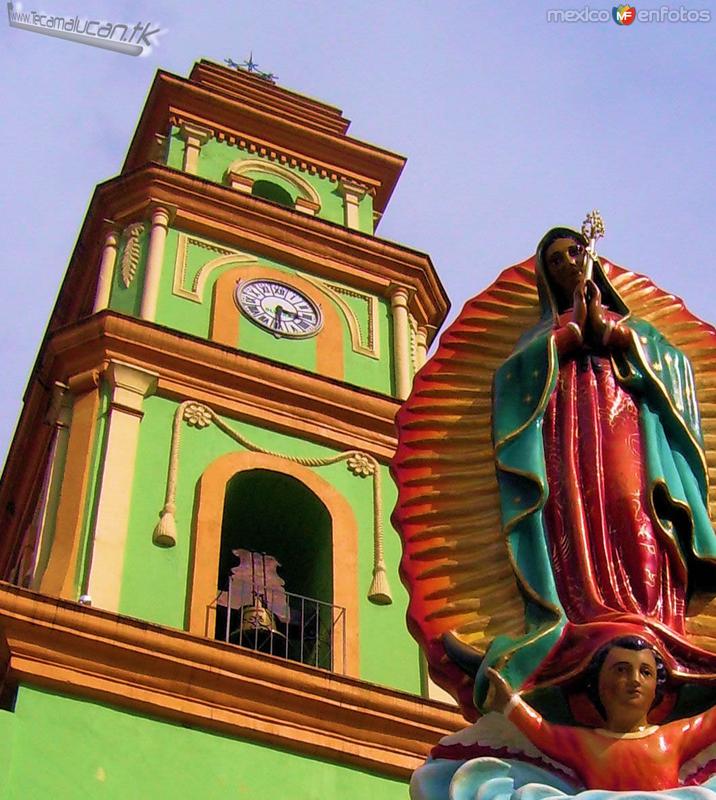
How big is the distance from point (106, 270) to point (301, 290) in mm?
1585

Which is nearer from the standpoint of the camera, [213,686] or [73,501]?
[213,686]

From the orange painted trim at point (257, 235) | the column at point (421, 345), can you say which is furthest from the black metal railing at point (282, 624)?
the orange painted trim at point (257, 235)

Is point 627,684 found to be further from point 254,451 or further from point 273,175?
point 273,175

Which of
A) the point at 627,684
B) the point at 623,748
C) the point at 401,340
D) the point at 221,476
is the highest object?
the point at 401,340

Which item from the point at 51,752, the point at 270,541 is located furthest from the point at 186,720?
the point at 270,541

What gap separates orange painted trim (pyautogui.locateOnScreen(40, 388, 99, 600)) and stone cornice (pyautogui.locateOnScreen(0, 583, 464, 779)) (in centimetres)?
82

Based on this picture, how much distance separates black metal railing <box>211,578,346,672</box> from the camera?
10.8 metres

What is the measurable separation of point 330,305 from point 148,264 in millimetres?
1562

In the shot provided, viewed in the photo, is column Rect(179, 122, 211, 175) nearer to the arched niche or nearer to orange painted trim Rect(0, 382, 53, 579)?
the arched niche

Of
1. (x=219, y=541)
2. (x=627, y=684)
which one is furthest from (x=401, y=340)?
(x=627, y=684)

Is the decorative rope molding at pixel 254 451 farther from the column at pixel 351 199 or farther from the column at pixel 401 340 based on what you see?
the column at pixel 351 199

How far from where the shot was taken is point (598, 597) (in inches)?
204

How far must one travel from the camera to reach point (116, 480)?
1124cm

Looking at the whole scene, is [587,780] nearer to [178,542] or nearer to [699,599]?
[699,599]
